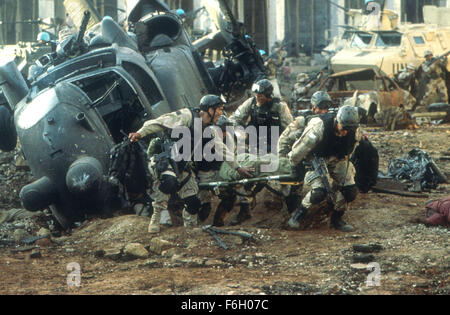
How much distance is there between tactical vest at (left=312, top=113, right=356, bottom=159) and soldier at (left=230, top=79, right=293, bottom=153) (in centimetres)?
141

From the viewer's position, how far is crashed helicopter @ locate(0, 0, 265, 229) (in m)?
8.37

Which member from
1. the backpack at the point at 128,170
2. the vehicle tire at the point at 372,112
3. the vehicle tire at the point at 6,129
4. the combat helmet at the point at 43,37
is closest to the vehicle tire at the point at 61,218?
the backpack at the point at 128,170

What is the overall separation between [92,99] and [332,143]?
10.9 feet

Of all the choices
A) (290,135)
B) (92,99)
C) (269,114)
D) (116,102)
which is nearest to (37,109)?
(92,99)

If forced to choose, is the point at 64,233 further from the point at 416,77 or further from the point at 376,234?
the point at 416,77

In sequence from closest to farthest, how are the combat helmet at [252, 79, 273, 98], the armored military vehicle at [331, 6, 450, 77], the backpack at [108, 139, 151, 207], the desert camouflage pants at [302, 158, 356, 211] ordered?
1. the desert camouflage pants at [302, 158, 356, 211]
2. the backpack at [108, 139, 151, 207]
3. the combat helmet at [252, 79, 273, 98]
4. the armored military vehicle at [331, 6, 450, 77]

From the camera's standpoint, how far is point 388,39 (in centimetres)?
2019

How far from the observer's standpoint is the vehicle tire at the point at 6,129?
10.4 m

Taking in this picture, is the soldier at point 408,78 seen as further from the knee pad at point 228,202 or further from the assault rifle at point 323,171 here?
the assault rifle at point 323,171

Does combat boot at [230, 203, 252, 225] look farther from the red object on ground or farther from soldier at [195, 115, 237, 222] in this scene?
the red object on ground

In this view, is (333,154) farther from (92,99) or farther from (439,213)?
(92,99)

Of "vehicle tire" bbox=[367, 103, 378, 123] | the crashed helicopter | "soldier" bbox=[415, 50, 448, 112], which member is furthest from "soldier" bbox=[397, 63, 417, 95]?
the crashed helicopter

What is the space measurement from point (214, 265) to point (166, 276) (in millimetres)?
637

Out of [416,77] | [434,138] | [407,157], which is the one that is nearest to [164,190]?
[407,157]
